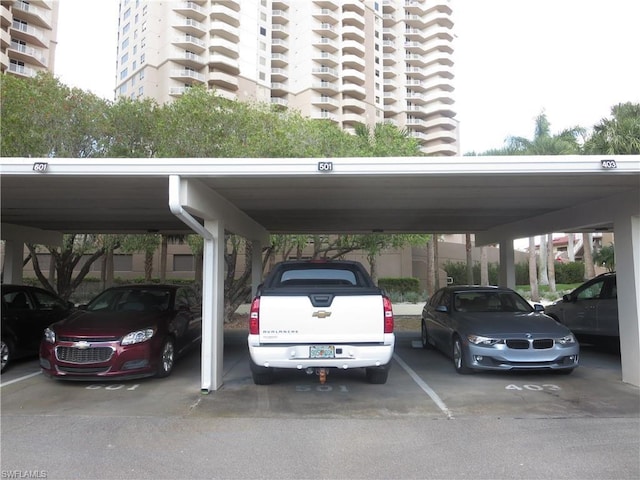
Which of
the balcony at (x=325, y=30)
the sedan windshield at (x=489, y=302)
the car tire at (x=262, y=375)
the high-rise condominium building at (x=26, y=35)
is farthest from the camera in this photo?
the balcony at (x=325, y=30)

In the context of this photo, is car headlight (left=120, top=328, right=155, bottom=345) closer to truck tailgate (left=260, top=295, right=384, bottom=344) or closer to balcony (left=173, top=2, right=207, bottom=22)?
truck tailgate (left=260, top=295, right=384, bottom=344)

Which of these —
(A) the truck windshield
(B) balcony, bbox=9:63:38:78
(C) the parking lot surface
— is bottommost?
(C) the parking lot surface

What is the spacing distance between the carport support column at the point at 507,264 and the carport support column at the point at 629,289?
5.14 metres

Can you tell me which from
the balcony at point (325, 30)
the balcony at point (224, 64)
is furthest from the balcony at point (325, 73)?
the balcony at point (224, 64)

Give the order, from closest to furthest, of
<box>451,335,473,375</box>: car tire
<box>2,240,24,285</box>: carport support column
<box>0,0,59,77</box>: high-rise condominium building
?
<box>451,335,473,375</box>: car tire → <box>2,240,24,285</box>: carport support column → <box>0,0,59,77</box>: high-rise condominium building

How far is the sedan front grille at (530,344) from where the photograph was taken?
683cm

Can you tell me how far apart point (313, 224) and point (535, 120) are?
64.8 ft

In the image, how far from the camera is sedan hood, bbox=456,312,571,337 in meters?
6.96

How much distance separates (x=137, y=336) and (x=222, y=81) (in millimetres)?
Answer: 56855

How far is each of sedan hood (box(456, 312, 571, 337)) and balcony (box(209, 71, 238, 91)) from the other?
186 feet

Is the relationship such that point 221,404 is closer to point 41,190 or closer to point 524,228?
point 41,190

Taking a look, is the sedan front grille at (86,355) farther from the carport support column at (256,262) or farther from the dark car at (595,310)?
the dark car at (595,310)

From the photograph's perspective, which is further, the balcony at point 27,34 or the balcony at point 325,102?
the balcony at point 325,102

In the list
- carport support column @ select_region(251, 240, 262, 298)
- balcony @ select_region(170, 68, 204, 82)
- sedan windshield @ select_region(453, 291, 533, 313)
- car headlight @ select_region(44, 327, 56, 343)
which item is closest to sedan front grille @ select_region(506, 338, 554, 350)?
sedan windshield @ select_region(453, 291, 533, 313)
